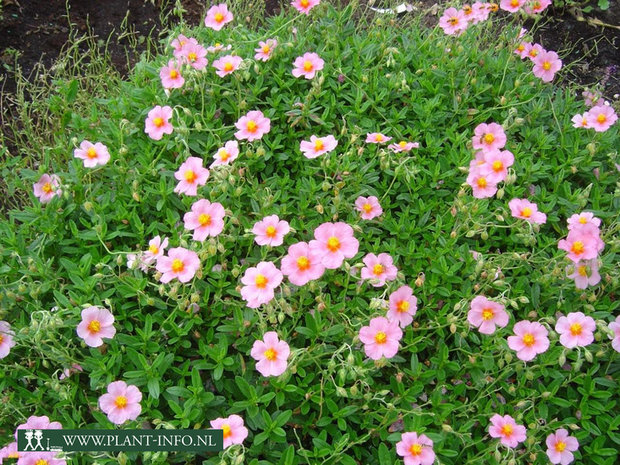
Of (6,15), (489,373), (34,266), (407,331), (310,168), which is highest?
(6,15)

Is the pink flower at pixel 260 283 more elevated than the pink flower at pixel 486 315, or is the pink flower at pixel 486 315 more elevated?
the pink flower at pixel 260 283

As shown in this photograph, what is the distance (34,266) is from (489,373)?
1.65m

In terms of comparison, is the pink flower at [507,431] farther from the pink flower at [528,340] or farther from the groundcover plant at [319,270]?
the pink flower at [528,340]

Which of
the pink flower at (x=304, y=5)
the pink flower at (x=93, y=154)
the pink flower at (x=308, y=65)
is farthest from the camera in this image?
the pink flower at (x=304, y=5)

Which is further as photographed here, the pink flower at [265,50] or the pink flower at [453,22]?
the pink flower at [453,22]

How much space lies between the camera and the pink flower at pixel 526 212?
2.25 meters

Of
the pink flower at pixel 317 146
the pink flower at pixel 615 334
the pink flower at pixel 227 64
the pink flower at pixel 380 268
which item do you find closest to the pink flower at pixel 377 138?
the pink flower at pixel 317 146

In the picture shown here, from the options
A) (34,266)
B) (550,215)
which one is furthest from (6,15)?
(550,215)

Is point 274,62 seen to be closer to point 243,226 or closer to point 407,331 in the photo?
point 243,226

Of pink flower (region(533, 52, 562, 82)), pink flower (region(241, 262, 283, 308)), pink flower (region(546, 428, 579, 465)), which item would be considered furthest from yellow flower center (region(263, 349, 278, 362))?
pink flower (region(533, 52, 562, 82))

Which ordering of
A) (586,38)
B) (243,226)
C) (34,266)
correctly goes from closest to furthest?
(34,266) → (243,226) → (586,38)

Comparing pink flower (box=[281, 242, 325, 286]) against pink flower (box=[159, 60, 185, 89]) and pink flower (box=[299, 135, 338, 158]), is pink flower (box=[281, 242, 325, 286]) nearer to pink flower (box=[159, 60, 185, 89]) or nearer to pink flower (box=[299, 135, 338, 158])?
pink flower (box=[299, 135, 338, 158])

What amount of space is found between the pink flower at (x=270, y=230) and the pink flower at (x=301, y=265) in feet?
0.45

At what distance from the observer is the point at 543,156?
8.73 feet
